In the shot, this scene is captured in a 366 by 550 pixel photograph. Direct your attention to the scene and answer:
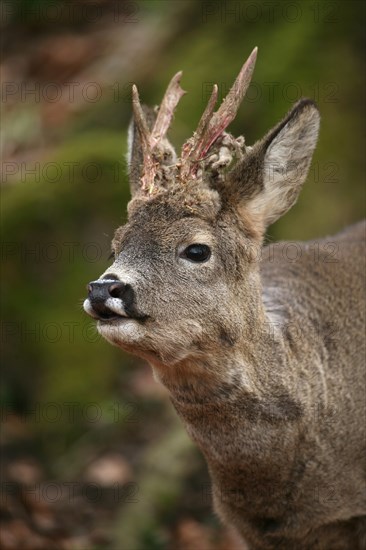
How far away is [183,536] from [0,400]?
2.08 metres

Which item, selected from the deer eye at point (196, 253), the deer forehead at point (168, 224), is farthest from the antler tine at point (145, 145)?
the deer eye at point (196, 253)

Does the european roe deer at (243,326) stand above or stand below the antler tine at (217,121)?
below

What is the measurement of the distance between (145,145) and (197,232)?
611mm

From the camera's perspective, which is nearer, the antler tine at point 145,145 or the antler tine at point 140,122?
the antler tine at point 145,145

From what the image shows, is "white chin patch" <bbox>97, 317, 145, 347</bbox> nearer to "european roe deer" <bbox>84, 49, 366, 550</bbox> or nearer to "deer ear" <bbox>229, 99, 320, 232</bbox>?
"european roe deer" <bbox>84, 49, 366, 550</bbox>

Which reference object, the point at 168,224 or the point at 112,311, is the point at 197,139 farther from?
the point at 112,311

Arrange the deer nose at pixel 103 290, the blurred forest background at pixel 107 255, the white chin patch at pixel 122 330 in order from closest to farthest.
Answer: the deer nose at pixel 103 290 < the white chin patch at pixel 122 330 < the blurred forest background at pixel 107 255

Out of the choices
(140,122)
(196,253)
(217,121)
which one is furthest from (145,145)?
(196,253)

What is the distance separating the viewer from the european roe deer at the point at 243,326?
201 inches

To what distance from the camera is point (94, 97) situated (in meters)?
11.5

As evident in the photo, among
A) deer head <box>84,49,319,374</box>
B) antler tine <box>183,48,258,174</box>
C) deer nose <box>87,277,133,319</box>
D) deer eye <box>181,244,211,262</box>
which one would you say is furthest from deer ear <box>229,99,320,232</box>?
deer nose <box>87,277,133,319</box>

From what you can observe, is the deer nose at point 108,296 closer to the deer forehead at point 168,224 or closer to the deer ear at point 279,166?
the deer forehead at point 168,224

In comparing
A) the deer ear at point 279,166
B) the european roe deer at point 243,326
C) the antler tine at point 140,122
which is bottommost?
the european roe deer at point 243,326

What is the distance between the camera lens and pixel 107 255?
9.45 meters
